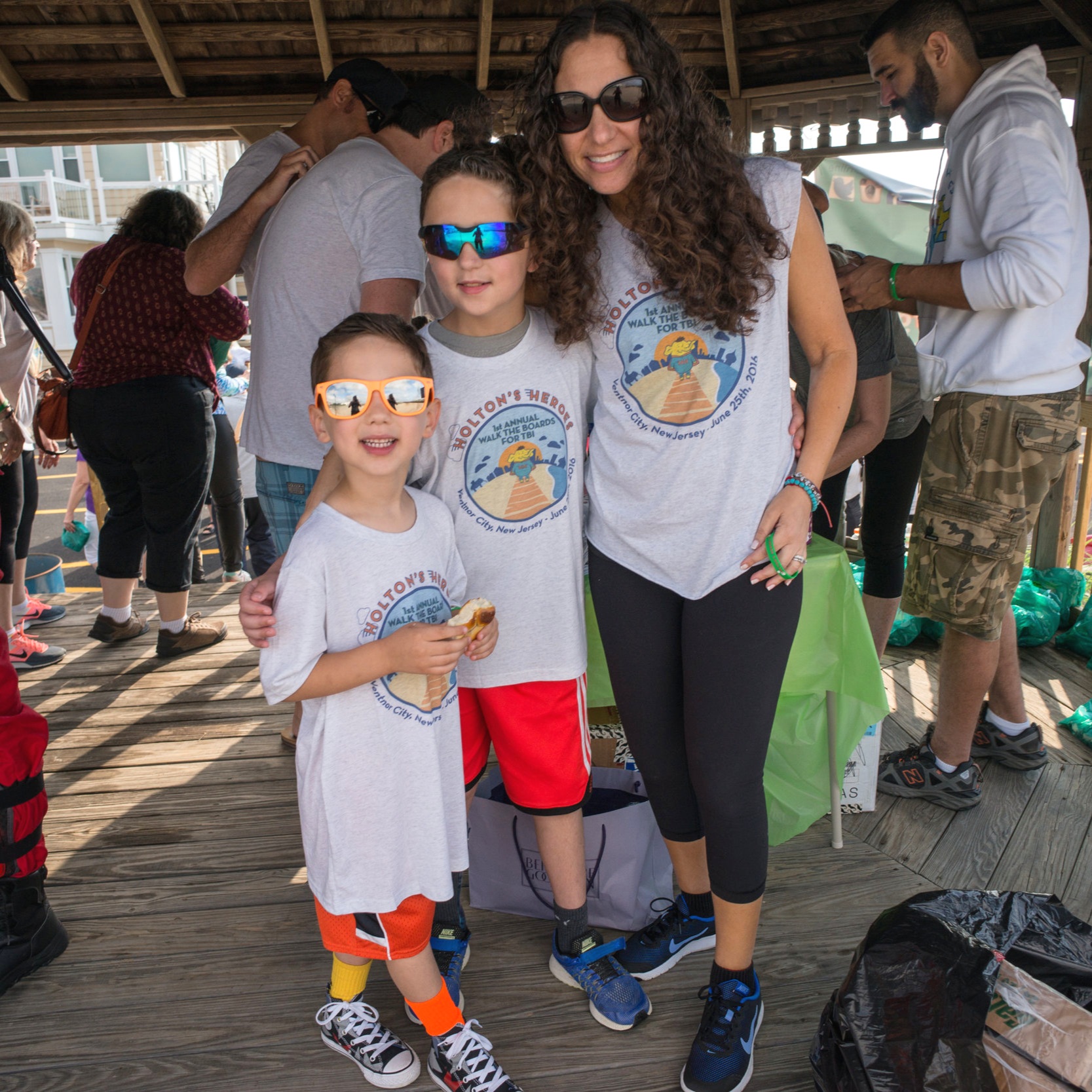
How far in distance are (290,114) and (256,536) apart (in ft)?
7.04

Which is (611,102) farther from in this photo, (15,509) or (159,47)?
(15,509)

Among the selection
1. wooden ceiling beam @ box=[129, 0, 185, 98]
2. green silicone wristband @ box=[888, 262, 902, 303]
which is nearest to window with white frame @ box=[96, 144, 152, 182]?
wooden ceiling beam @ box=[129, 0, 185, 98]

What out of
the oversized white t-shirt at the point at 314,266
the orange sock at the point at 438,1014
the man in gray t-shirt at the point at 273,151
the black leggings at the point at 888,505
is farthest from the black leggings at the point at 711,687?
the black leggings at the point at 888,505

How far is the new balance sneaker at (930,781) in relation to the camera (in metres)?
2.66

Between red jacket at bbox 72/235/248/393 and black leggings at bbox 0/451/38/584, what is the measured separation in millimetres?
747

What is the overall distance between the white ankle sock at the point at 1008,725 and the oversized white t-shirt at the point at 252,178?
8.52 ft

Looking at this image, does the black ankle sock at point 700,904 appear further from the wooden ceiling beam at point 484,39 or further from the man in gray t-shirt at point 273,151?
the wooden ceiling beam at point 484,39

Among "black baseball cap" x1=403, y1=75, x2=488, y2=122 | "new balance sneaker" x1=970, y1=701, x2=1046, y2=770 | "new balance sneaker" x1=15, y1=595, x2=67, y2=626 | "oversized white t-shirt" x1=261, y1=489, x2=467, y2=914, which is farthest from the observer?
"new balance sneaker" x1=15, y1=595, x2=67, y2=626

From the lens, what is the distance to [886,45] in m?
2.53

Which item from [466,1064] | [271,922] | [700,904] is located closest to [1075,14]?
[700,904]

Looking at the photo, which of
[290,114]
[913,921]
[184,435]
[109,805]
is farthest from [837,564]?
[290,114]

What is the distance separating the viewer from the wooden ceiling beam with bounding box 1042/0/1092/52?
124 inches

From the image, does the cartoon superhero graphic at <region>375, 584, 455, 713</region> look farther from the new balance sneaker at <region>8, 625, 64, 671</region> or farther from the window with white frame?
the window with white frame

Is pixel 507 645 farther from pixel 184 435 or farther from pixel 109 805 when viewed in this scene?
pixel 184 435
